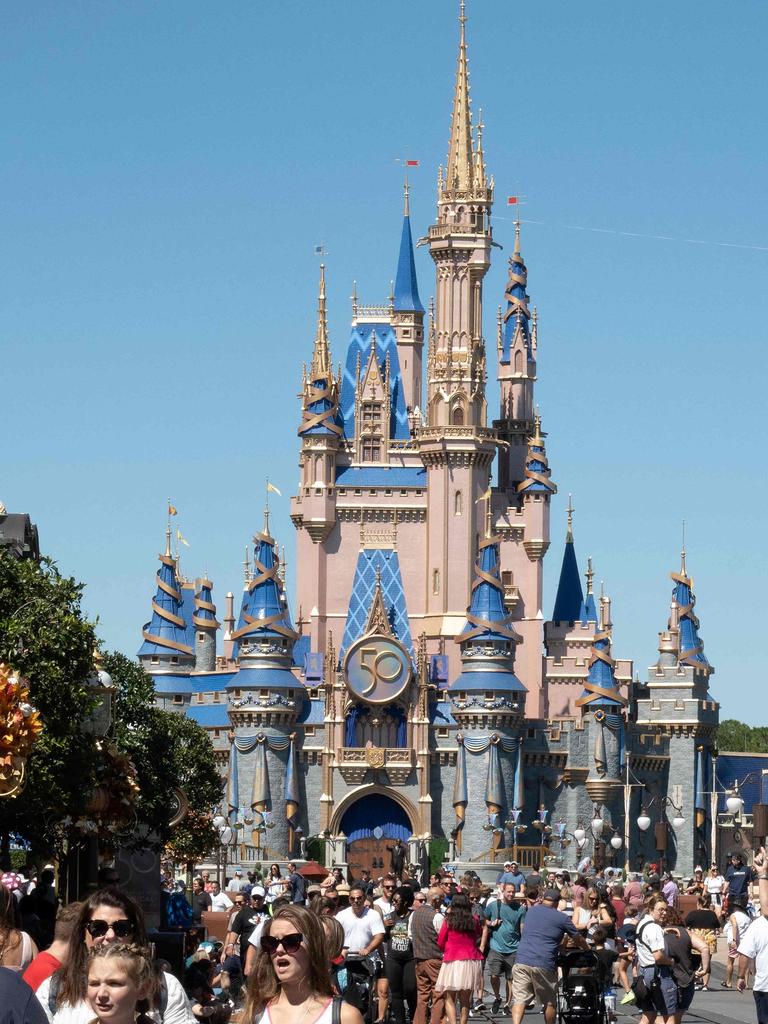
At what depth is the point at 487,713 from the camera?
339 ft

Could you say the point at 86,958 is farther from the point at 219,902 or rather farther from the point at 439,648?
the point at 439,648

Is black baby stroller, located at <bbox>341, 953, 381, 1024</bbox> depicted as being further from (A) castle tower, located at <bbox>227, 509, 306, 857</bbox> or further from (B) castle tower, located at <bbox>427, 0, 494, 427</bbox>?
(B) castle tower, located at <bbox>427, 0, 494, 427</bbox>

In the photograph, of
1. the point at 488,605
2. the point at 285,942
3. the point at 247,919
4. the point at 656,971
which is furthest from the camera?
the point at 488,605

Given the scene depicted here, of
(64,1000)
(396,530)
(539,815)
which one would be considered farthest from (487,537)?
(64,1000)

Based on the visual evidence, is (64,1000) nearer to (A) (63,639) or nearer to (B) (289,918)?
(B) (289,918)

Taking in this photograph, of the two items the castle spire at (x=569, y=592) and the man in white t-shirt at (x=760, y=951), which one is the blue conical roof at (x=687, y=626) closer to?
the castle spire at (x=569, y=592)

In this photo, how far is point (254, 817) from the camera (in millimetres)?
101062

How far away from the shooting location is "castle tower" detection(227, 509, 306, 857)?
10188 cm

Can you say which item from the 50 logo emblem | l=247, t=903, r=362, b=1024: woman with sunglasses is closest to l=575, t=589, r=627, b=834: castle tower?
the 50 logo emblem

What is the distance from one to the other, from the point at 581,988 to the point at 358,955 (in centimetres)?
223

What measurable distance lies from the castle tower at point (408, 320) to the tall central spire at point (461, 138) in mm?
5136

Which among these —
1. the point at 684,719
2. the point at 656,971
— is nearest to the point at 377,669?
the point at 684,719

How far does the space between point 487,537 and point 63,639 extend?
69609 millimetres

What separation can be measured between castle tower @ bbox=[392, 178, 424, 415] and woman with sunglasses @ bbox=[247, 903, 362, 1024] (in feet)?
344
